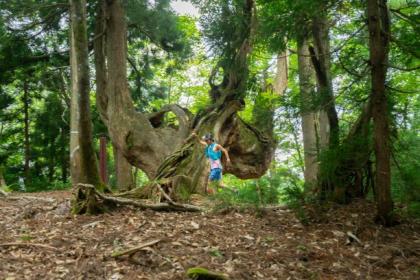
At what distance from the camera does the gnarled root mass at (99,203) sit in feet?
19.3

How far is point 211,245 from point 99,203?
6.96 ft

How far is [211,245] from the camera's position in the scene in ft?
15.5

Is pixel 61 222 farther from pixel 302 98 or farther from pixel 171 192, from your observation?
pixel 302 98

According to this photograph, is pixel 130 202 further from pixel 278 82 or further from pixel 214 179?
pixel 278 82

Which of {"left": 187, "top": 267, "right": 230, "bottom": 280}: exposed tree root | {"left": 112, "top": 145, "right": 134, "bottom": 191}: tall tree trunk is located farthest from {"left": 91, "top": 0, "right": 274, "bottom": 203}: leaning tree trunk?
→ {"left": 187, "top": 267, "right": 230, "bottom": 280}: exposed tree root

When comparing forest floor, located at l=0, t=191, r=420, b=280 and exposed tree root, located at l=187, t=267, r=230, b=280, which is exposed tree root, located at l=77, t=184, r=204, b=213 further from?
exposed tree root, located at l=187, t=267, r=230, b=280

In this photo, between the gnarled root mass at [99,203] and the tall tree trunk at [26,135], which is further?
the tall tree trunk at [26,135]

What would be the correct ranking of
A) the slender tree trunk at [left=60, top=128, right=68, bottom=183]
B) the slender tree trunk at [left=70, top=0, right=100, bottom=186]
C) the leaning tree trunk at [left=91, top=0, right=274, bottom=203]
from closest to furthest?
the slender tree trunk at [left=70, top=0, right=100, bottom=186] → the leaning tree trunk at [left=91, top=0, right=274, bottom=203] → the slender tree trunk at [left=60, top=128, right=68, bottom=183]

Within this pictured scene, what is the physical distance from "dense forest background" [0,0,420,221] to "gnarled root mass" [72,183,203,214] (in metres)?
0.86

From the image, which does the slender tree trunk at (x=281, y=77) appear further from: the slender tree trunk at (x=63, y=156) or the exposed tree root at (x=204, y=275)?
the slender tree trunk at (x=63, y=156)

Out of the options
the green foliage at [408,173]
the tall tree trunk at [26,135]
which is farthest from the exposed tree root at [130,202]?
the tall tree trunk at [26,135]

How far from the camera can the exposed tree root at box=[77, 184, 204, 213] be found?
5883 millimetres

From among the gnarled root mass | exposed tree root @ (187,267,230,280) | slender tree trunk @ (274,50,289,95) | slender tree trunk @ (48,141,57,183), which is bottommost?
exposed tree root @ (187,267,230,280)

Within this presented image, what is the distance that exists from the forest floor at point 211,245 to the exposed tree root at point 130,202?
5.3 inches
